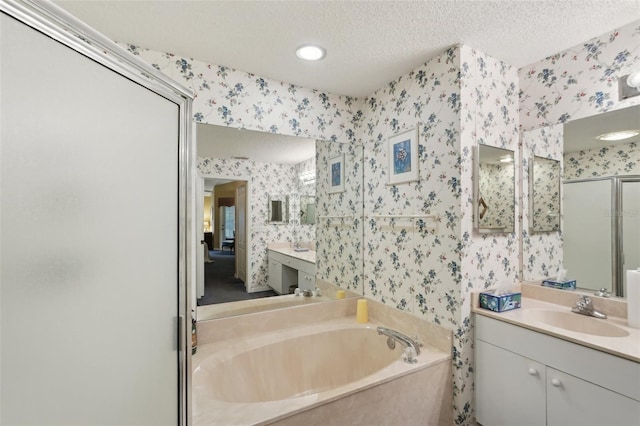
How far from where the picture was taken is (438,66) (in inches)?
70.2

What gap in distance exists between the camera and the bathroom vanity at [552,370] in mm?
1180

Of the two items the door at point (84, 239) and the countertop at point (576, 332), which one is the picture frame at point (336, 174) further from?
the door at point (84, 239)

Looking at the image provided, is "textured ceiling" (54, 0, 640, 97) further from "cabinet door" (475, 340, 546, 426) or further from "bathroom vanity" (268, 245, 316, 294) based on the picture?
"cabinet door" (475, 340, 546, 426)

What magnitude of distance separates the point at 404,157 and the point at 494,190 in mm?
590

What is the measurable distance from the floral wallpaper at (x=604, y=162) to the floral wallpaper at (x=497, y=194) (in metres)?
0.30

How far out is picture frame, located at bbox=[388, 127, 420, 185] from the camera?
193 cm

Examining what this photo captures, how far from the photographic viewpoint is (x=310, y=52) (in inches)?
Result: 67.9

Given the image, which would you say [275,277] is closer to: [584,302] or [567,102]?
[584,302]

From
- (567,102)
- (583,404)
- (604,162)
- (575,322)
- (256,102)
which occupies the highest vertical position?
(256,102)

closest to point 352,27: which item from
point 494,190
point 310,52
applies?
point 310,52

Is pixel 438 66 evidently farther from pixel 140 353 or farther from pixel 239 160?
pixel 140 353

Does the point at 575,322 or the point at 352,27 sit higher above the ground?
the point at 352,27

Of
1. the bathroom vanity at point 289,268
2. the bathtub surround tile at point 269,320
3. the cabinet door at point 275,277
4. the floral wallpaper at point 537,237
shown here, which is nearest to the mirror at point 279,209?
the bathroom vanity at point 289,268

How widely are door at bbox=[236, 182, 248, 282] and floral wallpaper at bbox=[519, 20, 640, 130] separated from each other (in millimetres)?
2014
